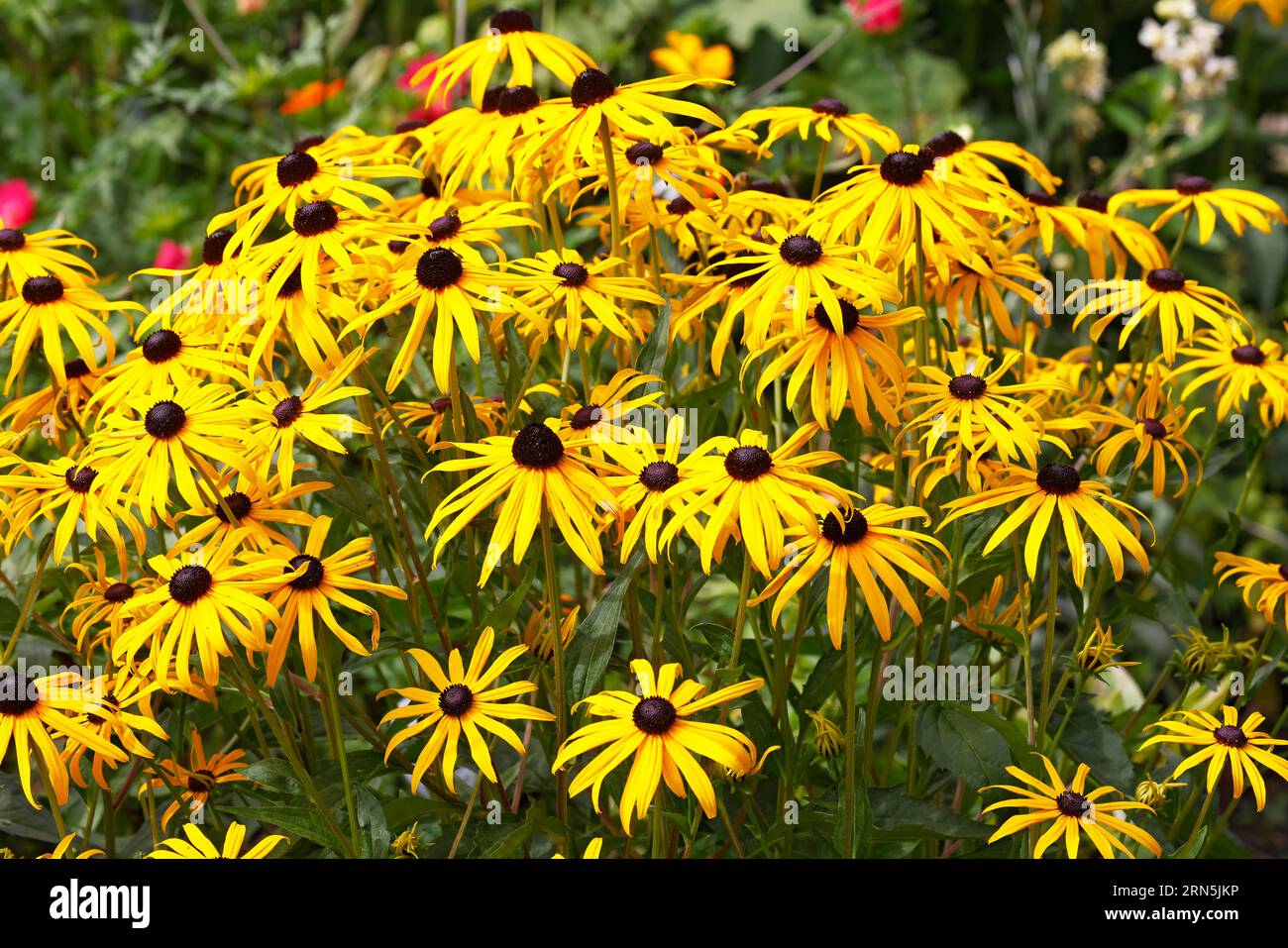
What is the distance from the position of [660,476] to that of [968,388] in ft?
0.90

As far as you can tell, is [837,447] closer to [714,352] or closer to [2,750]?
[714,352]

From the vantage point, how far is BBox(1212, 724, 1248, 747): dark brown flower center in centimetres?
108

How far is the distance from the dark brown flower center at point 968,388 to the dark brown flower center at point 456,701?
18.1 inches

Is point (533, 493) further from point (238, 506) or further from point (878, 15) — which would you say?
point (878, 15)

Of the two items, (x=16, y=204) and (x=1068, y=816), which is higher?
(x=16, y=204)

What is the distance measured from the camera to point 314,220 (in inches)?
43.2

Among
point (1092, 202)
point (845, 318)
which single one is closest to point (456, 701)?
point (845, 318)

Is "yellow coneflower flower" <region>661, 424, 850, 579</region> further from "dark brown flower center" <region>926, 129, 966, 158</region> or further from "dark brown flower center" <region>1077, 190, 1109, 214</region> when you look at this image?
"dark brown flower center" <region>1077, 190, 1109, 214</region>

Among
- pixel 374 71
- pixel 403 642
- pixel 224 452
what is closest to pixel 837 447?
pixel 403 642

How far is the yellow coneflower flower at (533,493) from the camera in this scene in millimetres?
957

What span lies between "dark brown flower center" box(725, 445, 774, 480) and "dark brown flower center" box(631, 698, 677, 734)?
6.7 inches

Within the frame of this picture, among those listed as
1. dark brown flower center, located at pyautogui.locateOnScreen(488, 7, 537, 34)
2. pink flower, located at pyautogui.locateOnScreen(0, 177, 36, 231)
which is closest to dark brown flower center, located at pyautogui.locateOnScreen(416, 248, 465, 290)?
dark brown flower center, located at pyautogui.locateOnScreen(488, 7, 537, 34)

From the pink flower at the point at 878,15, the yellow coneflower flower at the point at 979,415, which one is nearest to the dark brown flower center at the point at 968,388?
the yellow coneflower flower at the point at 979,415
